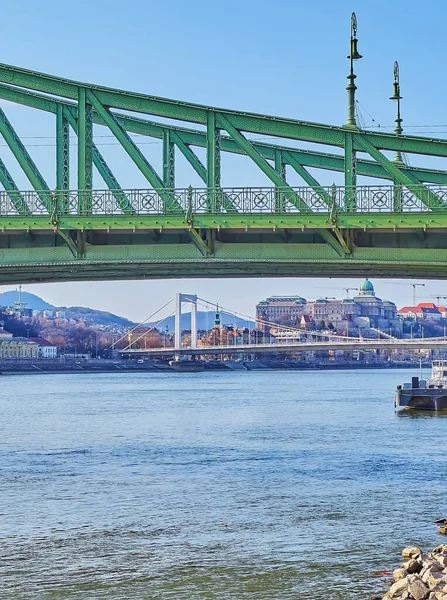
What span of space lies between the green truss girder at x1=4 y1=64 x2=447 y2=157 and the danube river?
10920mm

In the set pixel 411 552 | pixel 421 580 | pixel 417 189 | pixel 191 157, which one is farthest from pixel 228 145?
pixel 421 580

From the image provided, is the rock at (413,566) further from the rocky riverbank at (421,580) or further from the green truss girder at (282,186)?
the green truss girder at (282,186)

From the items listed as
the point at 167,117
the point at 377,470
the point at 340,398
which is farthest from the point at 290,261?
the point at 340,398

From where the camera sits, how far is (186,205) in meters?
33.8

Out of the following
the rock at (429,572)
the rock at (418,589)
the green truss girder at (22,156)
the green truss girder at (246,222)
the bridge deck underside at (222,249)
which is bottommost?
the rock at (418,589)

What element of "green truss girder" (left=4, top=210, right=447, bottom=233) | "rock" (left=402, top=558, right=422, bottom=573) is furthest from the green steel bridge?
"rock" (left=402, top=558, right=422, bottom=573)

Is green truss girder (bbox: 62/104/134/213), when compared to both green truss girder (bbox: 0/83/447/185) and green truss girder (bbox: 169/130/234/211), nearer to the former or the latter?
green truss girder (bbox: 0/83/447/185)

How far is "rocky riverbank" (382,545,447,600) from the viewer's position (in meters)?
21.8

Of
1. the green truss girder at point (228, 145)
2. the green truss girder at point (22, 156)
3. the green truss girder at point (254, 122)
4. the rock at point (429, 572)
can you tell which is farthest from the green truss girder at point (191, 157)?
the rock at point (429, 572)

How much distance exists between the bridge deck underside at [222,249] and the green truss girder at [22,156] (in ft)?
6.27

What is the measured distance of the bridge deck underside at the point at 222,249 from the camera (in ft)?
108

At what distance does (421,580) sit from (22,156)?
64.2ft

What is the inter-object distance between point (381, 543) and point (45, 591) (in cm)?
922

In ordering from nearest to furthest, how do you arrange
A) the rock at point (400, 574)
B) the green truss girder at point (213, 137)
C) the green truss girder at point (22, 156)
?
1. the rock at point (400, 574)
2. the green truss girder at point (213, 137)
3. the green truss girder at point (22, 156)
